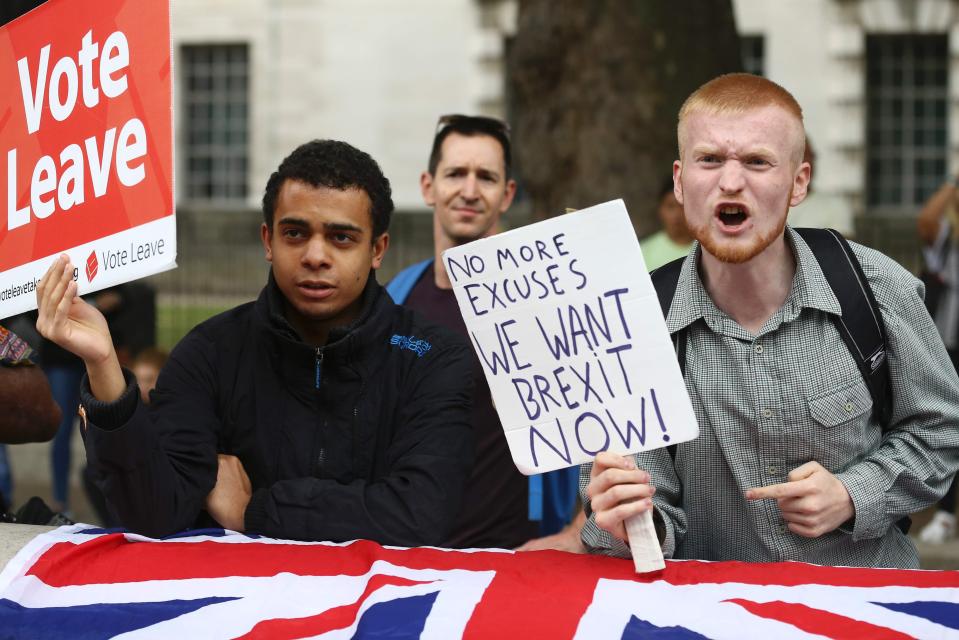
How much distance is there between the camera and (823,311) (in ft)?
9.83

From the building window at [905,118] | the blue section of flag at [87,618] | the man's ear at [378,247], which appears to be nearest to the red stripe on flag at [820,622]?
the blue section of flag at [87,618]

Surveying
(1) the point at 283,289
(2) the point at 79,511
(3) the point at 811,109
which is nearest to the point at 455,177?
(1) the point at 283,289

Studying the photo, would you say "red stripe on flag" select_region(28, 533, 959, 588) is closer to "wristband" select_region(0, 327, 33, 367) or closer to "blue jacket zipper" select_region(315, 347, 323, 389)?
"blue jacket zipper" select_region(315, 347, 323, 389)

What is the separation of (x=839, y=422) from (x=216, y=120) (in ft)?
67.4

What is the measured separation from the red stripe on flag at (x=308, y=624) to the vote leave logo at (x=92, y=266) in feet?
2.79

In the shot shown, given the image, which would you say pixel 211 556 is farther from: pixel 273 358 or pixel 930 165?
pixel 930 165

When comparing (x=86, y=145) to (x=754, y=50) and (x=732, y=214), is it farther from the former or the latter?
(x=754, y=50)

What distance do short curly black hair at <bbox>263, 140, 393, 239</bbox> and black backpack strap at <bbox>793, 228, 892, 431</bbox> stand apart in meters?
1.07

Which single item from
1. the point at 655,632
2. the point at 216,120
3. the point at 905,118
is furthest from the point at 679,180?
the point at 216,120

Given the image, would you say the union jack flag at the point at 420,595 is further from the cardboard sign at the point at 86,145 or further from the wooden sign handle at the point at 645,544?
the cardboard sign at the point at 86,145

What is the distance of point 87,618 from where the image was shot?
9.68 ft

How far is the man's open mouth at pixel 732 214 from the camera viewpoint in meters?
2.90

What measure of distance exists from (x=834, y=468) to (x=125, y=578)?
1.50m

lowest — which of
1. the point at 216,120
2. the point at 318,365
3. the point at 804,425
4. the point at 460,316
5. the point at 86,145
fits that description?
the point at 804,425
